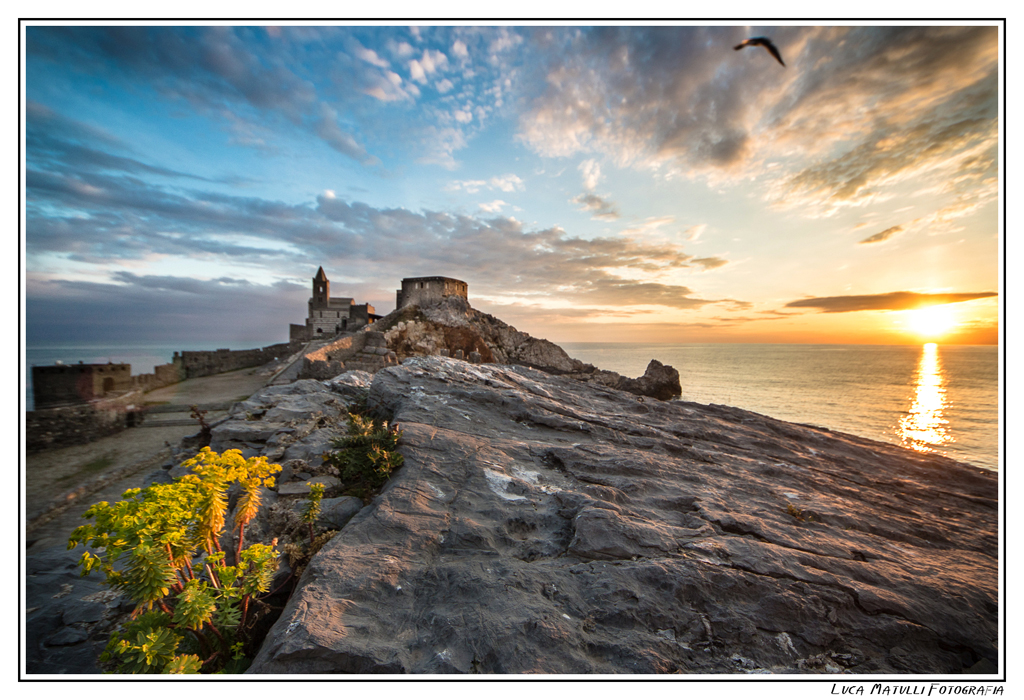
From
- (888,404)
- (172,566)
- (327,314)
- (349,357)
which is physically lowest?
(888,404)

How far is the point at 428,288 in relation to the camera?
43094 millimetres

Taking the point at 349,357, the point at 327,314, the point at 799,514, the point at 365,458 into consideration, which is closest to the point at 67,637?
the point at 365,458

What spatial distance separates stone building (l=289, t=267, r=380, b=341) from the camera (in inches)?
2078

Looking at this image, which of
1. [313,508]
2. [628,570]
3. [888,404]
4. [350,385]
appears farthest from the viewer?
[888,404]

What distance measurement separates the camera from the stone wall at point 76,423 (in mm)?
17431

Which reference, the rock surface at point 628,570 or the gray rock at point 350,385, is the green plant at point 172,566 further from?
the gray rock at point 350,385

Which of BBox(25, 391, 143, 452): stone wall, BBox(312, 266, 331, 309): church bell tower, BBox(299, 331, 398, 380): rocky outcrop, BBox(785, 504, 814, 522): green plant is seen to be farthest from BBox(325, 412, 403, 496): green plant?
BBox(312, 266, 331, 309): church bell tower

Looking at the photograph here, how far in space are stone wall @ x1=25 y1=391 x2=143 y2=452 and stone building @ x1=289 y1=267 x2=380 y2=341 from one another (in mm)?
32036

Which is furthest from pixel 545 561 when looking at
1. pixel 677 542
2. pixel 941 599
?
pixel 941 599

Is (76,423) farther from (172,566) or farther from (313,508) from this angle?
(172,566)

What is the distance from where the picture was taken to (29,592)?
17.0 ft

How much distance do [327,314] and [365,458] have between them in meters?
57.1
